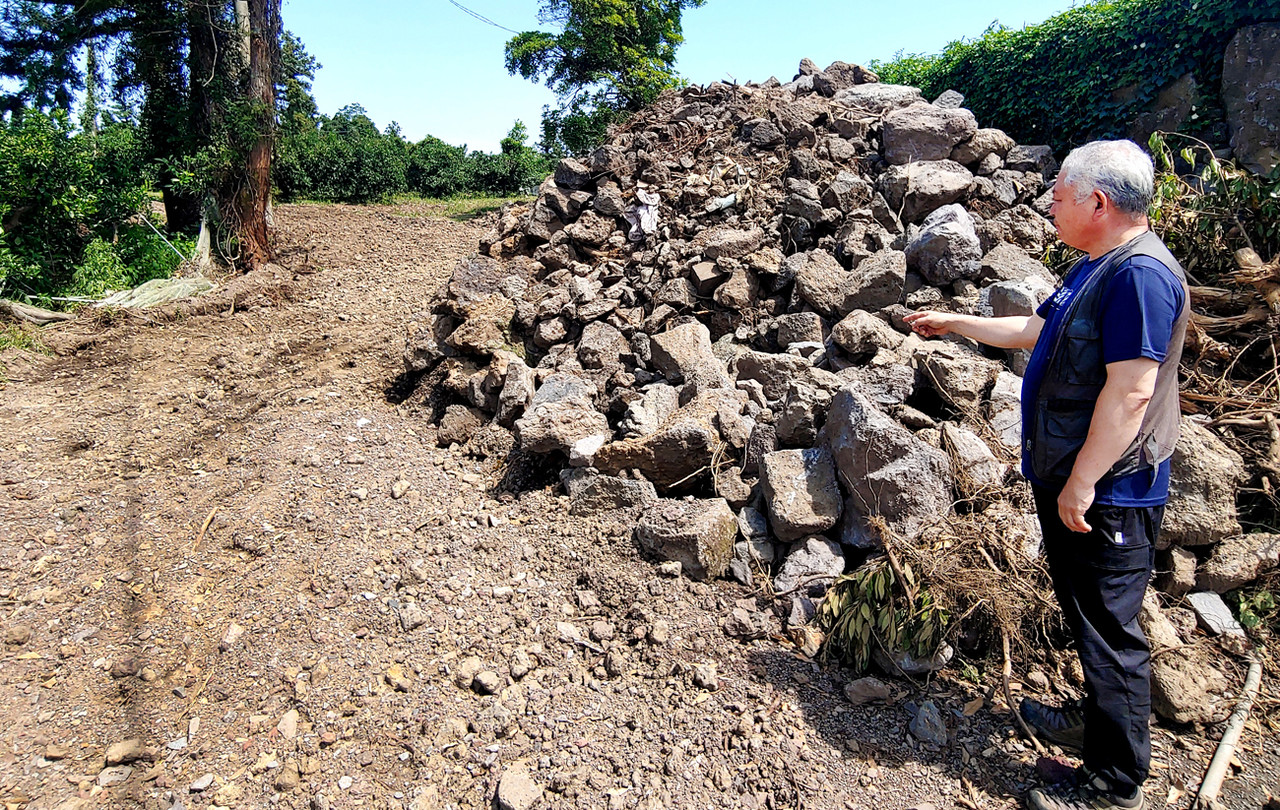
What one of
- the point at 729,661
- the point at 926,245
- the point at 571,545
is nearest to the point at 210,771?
the point at 571,545

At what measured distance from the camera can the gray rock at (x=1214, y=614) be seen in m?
2.62

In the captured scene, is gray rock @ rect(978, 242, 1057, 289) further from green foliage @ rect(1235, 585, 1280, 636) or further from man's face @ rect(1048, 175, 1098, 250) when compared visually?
man's face @ rect(1048, 175, 1098, 250)

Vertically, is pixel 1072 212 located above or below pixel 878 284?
above

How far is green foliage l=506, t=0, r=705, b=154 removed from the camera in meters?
14.1

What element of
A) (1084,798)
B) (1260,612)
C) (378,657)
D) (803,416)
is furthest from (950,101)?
(378,657)

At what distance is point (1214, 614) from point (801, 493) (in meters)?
1.62

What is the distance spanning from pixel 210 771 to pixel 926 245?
4511 millimetres

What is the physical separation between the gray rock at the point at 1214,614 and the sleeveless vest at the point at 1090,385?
119 centimetres

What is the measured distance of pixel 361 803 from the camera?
236 cm

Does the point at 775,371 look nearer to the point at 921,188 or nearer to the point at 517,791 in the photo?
the point at 921,188

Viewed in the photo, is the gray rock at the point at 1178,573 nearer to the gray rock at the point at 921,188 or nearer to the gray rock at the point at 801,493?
the gray rock at the point at 801,493

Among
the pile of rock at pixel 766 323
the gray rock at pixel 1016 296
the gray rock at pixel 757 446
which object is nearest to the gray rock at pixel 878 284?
the pile of rock at pixel 766 323

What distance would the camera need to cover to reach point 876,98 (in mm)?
6504

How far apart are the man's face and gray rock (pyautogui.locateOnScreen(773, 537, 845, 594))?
160 centimetres
